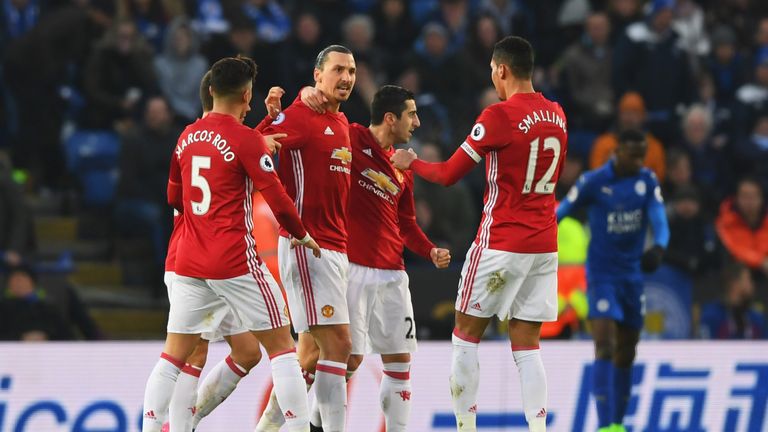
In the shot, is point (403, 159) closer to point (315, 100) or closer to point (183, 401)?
point (315, 100)

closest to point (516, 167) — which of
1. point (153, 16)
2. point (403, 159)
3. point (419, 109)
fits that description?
point (403, 159)

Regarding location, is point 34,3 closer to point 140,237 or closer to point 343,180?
point 140,237

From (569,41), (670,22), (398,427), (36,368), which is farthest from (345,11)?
(398,427)

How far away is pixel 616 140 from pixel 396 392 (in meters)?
6.60

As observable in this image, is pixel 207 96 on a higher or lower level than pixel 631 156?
higher

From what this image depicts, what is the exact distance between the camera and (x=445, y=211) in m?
15.2

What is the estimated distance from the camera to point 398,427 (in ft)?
31.7

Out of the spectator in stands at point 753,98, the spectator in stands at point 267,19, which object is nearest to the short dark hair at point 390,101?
the spectator in stands at point 267,19

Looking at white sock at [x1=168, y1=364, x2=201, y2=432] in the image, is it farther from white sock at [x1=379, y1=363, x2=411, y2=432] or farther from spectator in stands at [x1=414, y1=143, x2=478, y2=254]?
spectator in stands at [x1=414, y1=143, x2=478, y2=254]

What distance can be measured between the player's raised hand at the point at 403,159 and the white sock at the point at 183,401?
71.4 inches

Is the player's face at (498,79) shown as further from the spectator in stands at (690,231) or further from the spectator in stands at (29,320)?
the spectator in stands at (690,231)

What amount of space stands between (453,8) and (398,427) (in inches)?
343

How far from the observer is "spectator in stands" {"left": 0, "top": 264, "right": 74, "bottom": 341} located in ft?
42.4

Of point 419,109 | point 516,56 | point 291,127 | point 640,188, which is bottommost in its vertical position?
point 640,188
